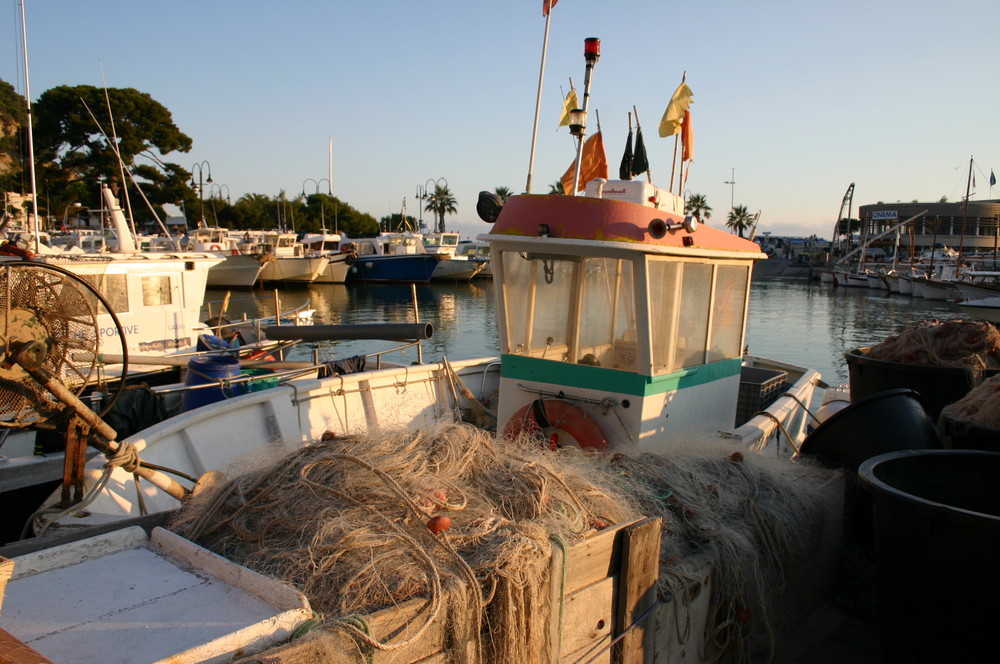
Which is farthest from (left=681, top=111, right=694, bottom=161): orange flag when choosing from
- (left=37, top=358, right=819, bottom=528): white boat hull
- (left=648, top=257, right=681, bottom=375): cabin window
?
(left=37, top=358, right=819, bottom=528): white boat hull

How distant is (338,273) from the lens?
5769cm

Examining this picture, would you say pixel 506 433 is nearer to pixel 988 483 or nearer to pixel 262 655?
pixel 988 483

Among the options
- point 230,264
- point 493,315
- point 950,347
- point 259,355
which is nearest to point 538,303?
point 950,347

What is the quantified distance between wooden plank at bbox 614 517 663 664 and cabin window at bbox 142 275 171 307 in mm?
14071

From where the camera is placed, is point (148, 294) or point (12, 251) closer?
point (12, 251)

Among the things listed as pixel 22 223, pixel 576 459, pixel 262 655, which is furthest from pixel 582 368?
pixel 22 223

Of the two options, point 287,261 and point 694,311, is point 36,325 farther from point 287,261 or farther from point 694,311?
point 287,261

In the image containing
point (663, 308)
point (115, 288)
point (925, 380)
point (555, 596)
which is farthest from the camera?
point (115, 288)

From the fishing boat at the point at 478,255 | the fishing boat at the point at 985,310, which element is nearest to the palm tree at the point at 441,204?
the fishing boat at the point at 478,255

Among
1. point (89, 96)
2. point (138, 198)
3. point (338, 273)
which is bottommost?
point (338, 273)

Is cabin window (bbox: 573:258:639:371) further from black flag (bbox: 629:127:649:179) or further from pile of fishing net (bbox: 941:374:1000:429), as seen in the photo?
pile of fishing net (bbox: 941:374:1000:429)

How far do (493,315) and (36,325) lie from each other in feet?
124

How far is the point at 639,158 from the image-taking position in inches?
319

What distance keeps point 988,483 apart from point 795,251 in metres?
101
